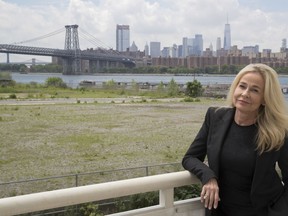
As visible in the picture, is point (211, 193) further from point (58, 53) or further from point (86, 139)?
point (58, 53)

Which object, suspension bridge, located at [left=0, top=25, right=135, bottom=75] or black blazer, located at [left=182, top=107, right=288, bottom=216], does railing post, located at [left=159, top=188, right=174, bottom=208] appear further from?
suspension bridge, located at [left=0, top=25, right=135, bottom=75]

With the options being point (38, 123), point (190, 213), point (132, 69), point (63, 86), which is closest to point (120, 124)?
point (38, 123)

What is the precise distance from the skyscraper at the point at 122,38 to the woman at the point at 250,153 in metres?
150

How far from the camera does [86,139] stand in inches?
790

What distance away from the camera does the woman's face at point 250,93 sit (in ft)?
6.92

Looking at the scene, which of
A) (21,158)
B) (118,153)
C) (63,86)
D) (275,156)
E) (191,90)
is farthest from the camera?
(63,86)

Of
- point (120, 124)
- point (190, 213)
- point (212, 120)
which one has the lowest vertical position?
point (120, 124)

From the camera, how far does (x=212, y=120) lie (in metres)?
2.29

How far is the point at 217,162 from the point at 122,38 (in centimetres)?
16259

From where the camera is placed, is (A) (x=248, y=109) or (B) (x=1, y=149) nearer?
(A) (x=248, y=109)

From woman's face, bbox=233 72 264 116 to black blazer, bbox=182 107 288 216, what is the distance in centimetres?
11

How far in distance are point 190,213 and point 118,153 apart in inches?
556

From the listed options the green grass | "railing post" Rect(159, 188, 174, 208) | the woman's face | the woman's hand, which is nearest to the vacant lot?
the green grass

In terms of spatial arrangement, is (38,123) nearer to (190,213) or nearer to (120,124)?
(120,124)
